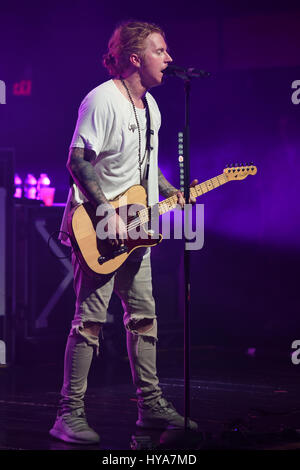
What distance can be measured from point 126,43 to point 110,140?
0.52m

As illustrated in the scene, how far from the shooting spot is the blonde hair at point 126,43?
11.5 feet

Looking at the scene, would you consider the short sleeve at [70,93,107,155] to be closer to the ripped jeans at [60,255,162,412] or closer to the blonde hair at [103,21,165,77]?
the blonde hair at [103,21,165,77]

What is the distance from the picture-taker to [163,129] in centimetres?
739

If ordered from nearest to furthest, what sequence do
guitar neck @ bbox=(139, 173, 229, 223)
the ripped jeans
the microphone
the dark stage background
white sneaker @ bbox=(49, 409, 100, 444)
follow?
the microphone → white sneaker @ bbox=(49, 409, 100, 444) → the ripped jeans → guitar neck @ bbox=(139, 173, 229, 223) → the dark stage background

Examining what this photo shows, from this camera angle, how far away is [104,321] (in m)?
3.42

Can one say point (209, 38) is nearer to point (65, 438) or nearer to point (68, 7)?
point (68, 7)

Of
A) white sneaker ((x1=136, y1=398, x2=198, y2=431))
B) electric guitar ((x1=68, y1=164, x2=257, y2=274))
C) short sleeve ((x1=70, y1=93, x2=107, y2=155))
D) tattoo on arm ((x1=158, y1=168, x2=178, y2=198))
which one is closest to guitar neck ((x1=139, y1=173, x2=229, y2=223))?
electric guitar ((x1=68, y1=164, x2=257, y2=274))

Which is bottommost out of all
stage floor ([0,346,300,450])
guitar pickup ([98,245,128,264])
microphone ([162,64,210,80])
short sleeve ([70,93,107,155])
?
stage floor ([0,346,300,450])

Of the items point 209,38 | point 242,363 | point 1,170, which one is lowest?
point 242,363

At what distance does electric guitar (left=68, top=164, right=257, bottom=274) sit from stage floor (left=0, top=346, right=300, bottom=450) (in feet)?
2.74

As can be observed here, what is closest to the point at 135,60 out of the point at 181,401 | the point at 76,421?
the point at 76,421

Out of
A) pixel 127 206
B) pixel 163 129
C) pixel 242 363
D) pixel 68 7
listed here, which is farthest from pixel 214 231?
pixel 127 206

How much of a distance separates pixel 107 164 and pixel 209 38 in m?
4.46

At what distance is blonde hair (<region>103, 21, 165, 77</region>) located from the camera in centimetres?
349
